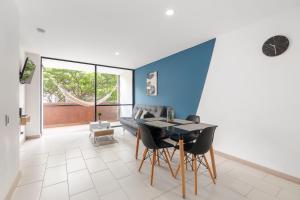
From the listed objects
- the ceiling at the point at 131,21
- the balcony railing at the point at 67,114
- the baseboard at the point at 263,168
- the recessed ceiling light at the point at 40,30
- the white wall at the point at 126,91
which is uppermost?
the ceiling at the point at 131,21

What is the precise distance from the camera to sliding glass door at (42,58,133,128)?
521 cm

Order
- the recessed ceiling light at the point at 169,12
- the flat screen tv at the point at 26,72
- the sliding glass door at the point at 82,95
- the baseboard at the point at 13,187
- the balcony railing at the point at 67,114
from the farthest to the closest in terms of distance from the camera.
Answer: the balcony railing at the point at 67,114, the sliding glass door at the point at 82,95, the flat screen tv at the point at 26,72, the recessed ceiling light at the point at 169,12, the baseboard at the point at 13,187

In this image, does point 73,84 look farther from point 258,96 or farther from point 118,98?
point 258,96

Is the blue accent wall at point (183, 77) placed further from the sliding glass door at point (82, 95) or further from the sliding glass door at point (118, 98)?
the sliding glass door at point (82, 95)

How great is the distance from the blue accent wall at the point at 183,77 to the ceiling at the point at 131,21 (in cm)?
24

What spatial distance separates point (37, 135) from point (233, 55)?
16.4 feet

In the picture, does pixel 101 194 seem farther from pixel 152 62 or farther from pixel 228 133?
pixel 152 62

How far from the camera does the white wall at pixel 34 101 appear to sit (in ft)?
12.1

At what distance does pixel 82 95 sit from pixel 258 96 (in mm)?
7244

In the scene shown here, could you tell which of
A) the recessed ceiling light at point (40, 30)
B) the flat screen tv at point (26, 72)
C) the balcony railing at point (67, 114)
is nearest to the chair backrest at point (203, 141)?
the recessed ceiling light at point (40, 30)

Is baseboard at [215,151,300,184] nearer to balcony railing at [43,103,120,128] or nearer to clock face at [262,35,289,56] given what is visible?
clock face at [262,35,289,56]

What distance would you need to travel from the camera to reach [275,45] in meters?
2.03

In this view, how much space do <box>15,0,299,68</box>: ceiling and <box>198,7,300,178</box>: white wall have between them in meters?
0.26

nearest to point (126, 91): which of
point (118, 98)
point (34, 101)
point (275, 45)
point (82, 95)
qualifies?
point (118, 98)
